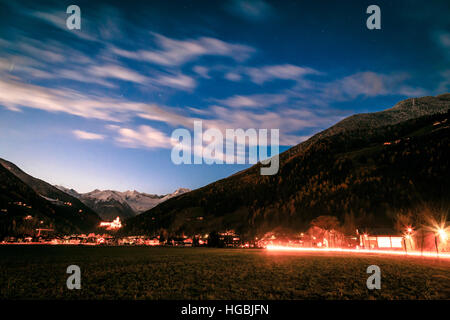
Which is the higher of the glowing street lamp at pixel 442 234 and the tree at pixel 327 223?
the glowing street lamp at pixel 442 234

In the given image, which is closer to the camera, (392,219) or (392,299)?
(392,299)

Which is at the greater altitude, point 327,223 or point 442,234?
point 442,234

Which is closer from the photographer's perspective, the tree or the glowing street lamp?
the glowing street lamp

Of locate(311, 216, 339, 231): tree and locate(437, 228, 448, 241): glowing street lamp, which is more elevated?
locate(437, 228, 448, 241): glowing street lamp

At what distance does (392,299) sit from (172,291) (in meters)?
16.6

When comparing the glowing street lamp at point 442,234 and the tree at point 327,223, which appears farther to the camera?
the tree at point 327,223

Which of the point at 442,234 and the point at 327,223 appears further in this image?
the point at 327,223
